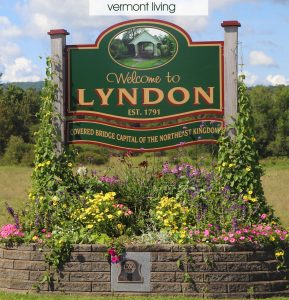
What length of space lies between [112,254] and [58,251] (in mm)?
715

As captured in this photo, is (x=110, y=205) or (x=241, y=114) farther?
(x=241, y=114)

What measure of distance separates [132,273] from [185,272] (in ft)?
2.21

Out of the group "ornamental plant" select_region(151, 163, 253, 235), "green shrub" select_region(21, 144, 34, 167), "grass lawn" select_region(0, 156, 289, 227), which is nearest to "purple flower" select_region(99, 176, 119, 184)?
"ornamental plant" select_region(151, 163, 253, 235)

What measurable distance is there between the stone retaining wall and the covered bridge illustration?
11.2 feet

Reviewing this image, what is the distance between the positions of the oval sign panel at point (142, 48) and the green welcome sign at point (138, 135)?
1.00 meters

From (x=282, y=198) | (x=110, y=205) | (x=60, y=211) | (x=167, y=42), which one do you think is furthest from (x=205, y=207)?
(x=282, y=198)

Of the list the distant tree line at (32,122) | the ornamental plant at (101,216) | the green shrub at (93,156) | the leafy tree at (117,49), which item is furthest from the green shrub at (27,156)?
the ornamental plant at (101,216)

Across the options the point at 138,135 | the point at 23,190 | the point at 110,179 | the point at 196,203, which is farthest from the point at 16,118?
the point at 196,203

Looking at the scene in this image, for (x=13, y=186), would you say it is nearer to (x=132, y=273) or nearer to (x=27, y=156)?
(x=27, y=156)

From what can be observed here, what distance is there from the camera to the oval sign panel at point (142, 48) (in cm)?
1030

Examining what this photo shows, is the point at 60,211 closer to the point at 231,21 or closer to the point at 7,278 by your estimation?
the point at 7,278

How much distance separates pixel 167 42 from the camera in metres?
10.3

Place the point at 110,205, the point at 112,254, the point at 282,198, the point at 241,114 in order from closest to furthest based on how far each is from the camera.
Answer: the point at 112,254, the point at 110,205, the point at 241,114, the point at 282,198

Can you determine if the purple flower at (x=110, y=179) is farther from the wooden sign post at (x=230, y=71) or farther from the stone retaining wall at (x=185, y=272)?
the stone retaining wall at (x=185, y=272)
